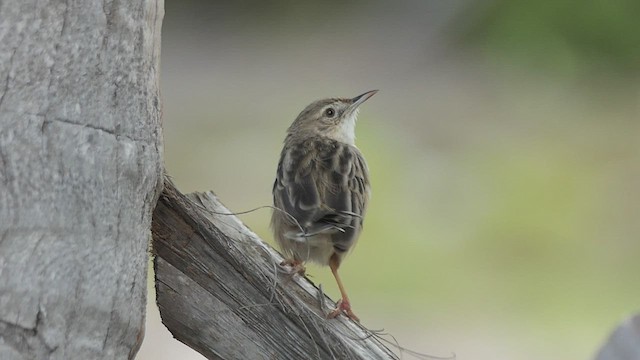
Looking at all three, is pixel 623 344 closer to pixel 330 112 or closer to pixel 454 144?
pixel 330 112

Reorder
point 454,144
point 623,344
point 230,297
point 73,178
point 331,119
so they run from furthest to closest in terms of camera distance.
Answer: point 454,144 → point 331,119 → point 230,297 → point 73,178 → point 623,344

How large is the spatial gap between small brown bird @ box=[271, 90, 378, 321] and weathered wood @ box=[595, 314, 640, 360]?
59.3 inches

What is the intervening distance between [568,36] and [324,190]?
5.81 meters

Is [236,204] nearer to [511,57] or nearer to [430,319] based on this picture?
[430,319]

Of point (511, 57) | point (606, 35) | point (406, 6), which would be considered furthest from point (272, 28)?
point (606, 35)

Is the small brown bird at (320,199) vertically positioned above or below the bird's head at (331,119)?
below

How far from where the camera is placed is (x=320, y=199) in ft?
13.7

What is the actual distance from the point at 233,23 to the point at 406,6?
1250 millimetres

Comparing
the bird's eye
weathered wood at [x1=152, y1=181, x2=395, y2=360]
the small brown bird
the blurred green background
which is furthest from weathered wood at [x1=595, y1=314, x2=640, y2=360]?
the blurred green background

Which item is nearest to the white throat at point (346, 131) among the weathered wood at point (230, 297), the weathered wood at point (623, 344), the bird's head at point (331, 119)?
the bird's head at point (331, 119)

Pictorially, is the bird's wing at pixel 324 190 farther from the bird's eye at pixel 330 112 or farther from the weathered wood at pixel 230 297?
the weathered wood at pixel 230 297

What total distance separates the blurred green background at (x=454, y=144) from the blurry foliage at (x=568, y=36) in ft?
0.05

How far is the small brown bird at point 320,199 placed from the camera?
4.02m

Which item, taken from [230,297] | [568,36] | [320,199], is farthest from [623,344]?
[568,36]
